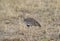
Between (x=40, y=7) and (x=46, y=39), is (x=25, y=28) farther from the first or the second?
(x=40, y=7)

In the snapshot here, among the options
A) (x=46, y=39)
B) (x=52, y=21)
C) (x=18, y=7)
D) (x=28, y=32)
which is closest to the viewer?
(x=46, y=39)

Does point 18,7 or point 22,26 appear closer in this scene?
point 22,26

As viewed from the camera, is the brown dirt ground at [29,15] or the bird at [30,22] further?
the bird at [30,22]

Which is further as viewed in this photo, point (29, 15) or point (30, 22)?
point (29, 15)

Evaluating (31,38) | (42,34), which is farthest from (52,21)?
(31,38)

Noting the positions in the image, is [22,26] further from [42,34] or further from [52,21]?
[52,21]

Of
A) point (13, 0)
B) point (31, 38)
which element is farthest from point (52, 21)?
point (13, 0)

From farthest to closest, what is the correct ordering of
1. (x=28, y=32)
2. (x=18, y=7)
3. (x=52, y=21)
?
(x=18, y=7) < (x=52, y=21) < (x=28, y=32)

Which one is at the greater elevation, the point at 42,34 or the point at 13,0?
the point at 13,0

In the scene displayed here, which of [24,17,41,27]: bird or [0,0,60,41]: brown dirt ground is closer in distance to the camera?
[0,0,60,41]: brown dirt ground
